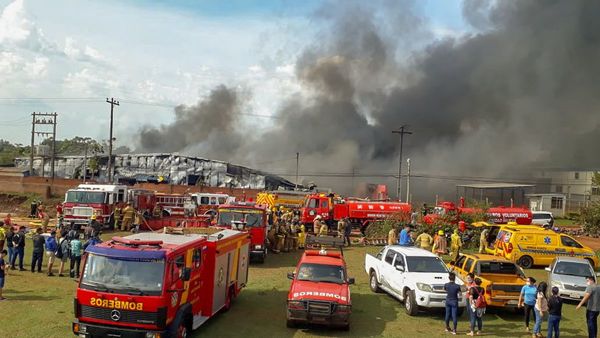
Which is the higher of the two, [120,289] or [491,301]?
[120,289]

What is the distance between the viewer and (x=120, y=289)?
9969 mm

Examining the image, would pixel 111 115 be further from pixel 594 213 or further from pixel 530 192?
pixel 530 192

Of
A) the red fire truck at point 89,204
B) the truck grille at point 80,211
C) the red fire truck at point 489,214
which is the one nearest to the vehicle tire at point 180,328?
the red fire truck at point 89,204

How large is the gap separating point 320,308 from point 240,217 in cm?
1053

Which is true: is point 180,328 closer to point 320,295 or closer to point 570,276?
point 320,295

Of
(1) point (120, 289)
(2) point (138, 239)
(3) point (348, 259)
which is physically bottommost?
(3) point (348, 259)

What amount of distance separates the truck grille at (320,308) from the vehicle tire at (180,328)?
8.98ft

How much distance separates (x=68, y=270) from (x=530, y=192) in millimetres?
72931

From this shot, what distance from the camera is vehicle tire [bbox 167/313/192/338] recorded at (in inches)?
404

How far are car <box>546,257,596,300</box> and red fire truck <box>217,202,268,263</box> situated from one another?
10.8 meters

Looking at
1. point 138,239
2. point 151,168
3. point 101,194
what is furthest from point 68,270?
point 151,168

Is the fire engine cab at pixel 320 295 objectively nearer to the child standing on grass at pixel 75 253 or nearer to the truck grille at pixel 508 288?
the truck grille at pixel 508 288

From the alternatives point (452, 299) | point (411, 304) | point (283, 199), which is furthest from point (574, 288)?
point (283, 199)

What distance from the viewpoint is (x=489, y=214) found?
3678cm
